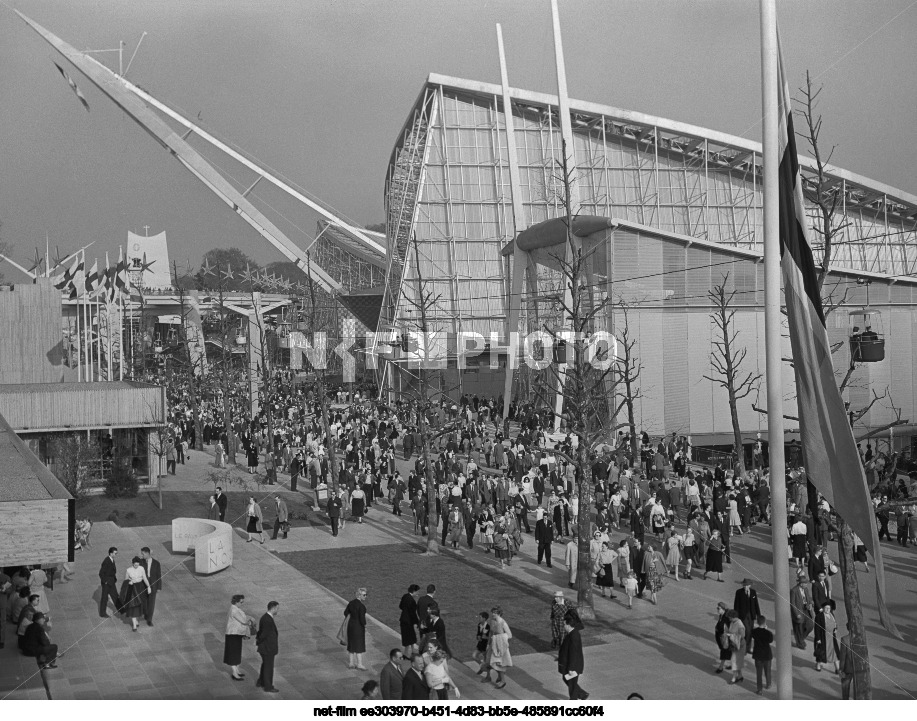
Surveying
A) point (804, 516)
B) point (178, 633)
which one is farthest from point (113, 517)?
point (804, 516)

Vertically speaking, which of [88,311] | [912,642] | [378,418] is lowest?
[912,642]

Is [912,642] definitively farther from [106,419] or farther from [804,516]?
[106,419]

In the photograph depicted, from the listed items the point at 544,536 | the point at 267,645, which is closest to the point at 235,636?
the point at 267,645

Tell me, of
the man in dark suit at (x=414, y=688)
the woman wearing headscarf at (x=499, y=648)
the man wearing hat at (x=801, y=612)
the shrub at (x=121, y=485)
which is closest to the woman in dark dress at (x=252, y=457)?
the shrub at (x=121, y=485)

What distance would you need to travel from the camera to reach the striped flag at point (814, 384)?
25.9ft

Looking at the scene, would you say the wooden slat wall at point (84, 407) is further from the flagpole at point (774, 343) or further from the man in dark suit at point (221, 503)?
the flagpole at point (774, 343)

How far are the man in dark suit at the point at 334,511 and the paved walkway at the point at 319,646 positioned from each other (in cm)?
277

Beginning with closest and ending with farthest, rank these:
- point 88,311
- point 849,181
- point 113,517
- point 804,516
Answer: point 804,516 < point 113,517 < point 88,311 < point 849,181

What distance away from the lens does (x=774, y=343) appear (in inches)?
306

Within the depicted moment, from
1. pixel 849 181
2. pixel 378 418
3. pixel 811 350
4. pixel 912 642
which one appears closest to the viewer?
pixel 811 350

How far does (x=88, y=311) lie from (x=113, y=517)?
14836 millimetres

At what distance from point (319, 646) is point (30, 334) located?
27.1 m

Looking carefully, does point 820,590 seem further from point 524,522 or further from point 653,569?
point 524,522

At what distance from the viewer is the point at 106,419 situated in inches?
1074
